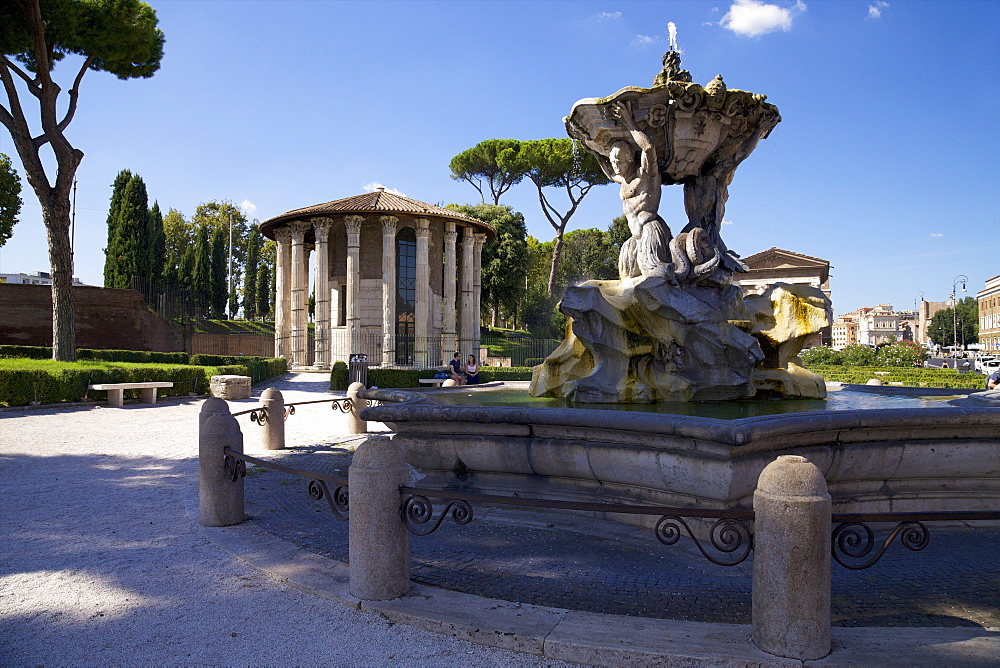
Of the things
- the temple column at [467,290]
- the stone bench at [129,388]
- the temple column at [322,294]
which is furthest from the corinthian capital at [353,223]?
the stone bench at [129,388]

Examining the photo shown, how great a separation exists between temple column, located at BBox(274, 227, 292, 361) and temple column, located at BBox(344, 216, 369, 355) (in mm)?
4146

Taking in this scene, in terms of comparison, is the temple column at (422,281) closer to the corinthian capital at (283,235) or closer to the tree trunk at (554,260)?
the corinthian capital at (283,235)

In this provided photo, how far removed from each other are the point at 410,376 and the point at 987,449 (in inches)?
667

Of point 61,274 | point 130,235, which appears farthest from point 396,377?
point 130,235

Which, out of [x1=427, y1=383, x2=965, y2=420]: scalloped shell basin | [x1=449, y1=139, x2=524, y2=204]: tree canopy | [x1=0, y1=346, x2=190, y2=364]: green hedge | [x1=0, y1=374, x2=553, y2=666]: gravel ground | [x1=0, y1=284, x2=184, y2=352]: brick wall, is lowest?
[x1=0, y1=374, x2=553, y2=666]: gravel ground

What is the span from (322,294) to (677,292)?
26.8m

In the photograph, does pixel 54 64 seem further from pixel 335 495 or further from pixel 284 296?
pixel 335 495

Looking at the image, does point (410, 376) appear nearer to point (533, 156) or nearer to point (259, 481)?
point (259, 481)

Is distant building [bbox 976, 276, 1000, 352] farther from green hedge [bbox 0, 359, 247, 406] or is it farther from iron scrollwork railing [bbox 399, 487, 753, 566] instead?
iron scrollwork railing [bbox 399, 487, 753, 566]

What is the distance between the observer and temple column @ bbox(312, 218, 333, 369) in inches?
1221

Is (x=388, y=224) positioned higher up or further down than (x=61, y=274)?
higher up

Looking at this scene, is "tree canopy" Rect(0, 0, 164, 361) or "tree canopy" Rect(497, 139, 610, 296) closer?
"tree canopy" Rect(0, 0, 164, 361)

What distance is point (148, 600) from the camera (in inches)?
→ 146

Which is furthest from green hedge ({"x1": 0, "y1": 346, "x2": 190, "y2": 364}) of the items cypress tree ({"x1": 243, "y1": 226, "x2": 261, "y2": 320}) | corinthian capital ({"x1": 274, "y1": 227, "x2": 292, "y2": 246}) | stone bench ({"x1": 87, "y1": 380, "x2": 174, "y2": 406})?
cypress tree ({"x1": 243, "y1": 226, "x2": 261, "y2": 320})
